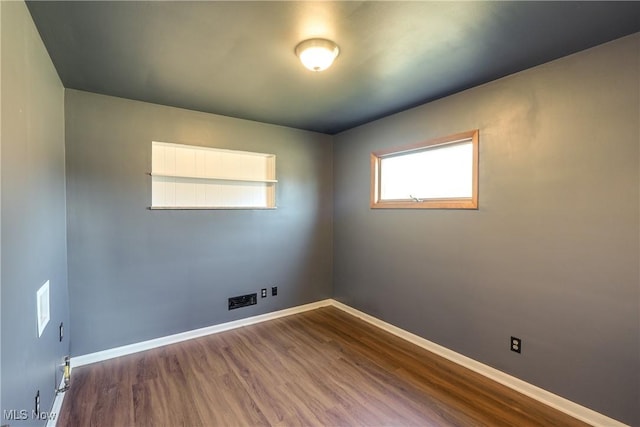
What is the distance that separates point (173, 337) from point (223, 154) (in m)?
2.00

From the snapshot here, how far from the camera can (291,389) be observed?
2.29 m

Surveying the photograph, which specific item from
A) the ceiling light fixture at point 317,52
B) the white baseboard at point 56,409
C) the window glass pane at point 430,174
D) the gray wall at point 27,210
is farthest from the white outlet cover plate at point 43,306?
the window glass pane at point 430,174

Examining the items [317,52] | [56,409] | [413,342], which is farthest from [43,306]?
[413,342]

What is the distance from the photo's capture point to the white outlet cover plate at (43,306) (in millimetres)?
1692

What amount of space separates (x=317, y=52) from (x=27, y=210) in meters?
1.82

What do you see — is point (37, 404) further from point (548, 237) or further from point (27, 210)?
point (548, 237)

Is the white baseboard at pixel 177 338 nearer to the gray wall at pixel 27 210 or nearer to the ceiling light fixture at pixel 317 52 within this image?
the gray wall at pixel 27 210

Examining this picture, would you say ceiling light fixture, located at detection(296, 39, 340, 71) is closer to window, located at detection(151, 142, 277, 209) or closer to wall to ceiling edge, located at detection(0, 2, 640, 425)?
wall to ceiling edge, located at detection(0, 2, 640, 425)

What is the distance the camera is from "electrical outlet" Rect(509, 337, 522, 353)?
227 centimetres

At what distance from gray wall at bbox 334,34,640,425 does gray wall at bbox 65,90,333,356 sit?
152 cm

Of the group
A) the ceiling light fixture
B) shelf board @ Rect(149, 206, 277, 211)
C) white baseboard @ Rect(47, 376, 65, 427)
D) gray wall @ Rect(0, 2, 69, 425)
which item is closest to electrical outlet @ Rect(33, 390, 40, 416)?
gray wall @ Rect(0, 2, 69, 425)

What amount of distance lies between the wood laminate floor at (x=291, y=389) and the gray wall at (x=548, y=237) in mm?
343

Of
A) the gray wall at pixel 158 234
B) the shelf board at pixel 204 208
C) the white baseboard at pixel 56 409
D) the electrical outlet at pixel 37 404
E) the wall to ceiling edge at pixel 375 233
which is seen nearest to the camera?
the electrical outlet at pixel 37 404

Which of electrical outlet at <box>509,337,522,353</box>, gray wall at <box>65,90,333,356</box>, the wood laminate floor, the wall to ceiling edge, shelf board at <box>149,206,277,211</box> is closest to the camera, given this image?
the wall to ceiling edge
